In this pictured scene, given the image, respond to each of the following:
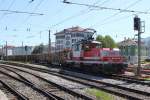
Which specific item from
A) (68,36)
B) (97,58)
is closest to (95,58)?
(97,58)

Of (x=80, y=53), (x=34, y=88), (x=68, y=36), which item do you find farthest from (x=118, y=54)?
(x=68, y=36)

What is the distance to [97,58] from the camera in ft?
91.1

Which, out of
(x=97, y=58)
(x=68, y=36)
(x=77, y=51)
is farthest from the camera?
(x=68, y=36)

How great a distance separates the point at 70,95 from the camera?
1574cm

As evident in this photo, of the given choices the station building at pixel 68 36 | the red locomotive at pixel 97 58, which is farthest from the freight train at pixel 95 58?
the station building at pixel 68 36

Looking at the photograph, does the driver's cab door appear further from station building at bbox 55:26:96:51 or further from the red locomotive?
station building at bbox 55:26:96:51

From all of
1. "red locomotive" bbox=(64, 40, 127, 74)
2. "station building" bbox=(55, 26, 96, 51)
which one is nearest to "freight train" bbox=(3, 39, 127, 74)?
"red locomotive" bbox=(64, 40, 127, 74)

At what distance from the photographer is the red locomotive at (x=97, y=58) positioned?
88.6 ft

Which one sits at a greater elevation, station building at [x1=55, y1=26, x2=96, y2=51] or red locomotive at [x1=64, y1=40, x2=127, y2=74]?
station building at [x1=55, y1=26, x2=96, y2=51]

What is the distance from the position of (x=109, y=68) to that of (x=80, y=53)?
5321mm

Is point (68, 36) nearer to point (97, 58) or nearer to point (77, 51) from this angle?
point (77, 51)

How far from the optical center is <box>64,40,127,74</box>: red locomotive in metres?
27.0

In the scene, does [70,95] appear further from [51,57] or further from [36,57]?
[36,57]

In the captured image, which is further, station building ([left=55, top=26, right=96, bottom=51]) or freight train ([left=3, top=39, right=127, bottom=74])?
station building ([left=55, top=26, right=96, bottom=51])
